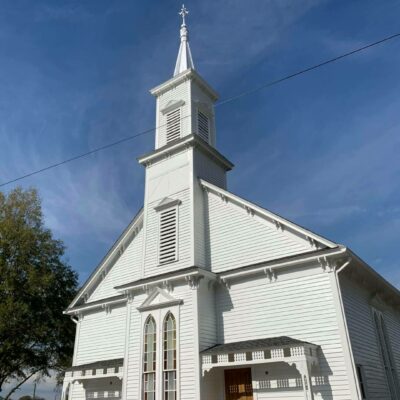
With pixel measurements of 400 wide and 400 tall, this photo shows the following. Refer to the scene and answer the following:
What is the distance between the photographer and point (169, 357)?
580 inches

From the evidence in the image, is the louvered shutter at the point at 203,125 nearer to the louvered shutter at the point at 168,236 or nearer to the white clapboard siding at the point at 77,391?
the louvered shutter at the point at 168,236

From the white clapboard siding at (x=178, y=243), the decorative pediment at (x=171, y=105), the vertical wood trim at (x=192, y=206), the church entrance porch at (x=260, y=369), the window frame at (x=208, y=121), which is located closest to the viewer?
the church entrance porch at (x=260, y=369)

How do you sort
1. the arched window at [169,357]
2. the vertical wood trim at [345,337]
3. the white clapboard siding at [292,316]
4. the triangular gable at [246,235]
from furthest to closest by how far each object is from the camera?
1. the triangular gable at [246,235]
2. the arched window at [169,357]
3. the white clapboard siding at [292,316]
4. the vertical wood trim at [345,337]

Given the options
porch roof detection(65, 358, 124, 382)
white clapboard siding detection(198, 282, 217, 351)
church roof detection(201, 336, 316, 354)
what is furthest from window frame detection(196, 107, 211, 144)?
porch roof detection(65, 358, 124, 382)

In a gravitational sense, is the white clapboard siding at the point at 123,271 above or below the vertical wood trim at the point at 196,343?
above

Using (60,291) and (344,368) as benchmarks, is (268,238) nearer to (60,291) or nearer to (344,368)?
(344,368)

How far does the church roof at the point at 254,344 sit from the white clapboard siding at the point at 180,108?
10088mm

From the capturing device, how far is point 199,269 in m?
15.0

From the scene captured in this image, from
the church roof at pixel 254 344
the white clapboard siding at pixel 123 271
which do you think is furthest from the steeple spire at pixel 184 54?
the church roof at pixel 254 344

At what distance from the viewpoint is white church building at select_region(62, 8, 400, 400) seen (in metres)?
12.9

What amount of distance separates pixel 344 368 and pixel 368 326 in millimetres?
3370

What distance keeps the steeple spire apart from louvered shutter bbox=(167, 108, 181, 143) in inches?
128

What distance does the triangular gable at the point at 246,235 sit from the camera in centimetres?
1439

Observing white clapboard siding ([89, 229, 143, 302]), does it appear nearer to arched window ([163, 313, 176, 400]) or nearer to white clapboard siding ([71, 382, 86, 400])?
white clapboard siding ([71, 382, 86, 400])
